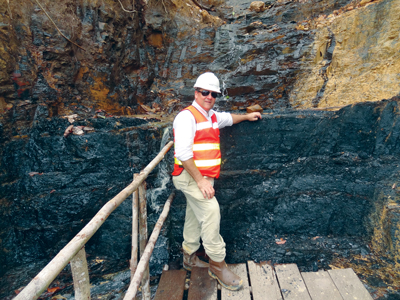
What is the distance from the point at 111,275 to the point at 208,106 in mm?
2890

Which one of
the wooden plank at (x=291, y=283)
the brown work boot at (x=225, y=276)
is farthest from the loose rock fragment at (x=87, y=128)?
the wooden plank at (x=291, y=283)

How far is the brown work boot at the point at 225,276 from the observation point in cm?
234

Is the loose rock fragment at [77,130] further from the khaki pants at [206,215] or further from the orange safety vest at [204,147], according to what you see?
the orange safety vest at [204,147]

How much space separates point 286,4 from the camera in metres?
6.95

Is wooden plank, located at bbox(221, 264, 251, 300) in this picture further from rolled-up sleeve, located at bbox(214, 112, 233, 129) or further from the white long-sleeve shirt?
rolled-up sleeve, located at bbox(214, 112, 233, 129)

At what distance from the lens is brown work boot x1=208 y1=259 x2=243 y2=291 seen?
2.34 meters

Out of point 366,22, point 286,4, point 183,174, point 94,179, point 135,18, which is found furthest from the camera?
point 286,4

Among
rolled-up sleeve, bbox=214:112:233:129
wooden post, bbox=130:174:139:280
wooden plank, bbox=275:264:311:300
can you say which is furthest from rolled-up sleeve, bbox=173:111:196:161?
wooden plank, bbox=275:264:311:300

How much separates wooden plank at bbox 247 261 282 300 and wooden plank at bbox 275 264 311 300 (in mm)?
59

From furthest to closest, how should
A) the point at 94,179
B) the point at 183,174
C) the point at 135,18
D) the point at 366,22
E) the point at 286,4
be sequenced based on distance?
the point at 286,4 < the point at 135,18 < the point at 366,22 < the point at 94,179 < the point at 183,174

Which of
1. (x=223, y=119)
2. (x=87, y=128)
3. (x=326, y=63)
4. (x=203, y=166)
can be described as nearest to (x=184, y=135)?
(x=203, y=166)

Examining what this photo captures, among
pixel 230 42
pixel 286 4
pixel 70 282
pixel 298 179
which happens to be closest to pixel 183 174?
pixel 298 179

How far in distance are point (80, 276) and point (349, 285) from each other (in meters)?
2.47

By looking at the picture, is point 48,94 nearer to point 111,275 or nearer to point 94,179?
point 94,179
